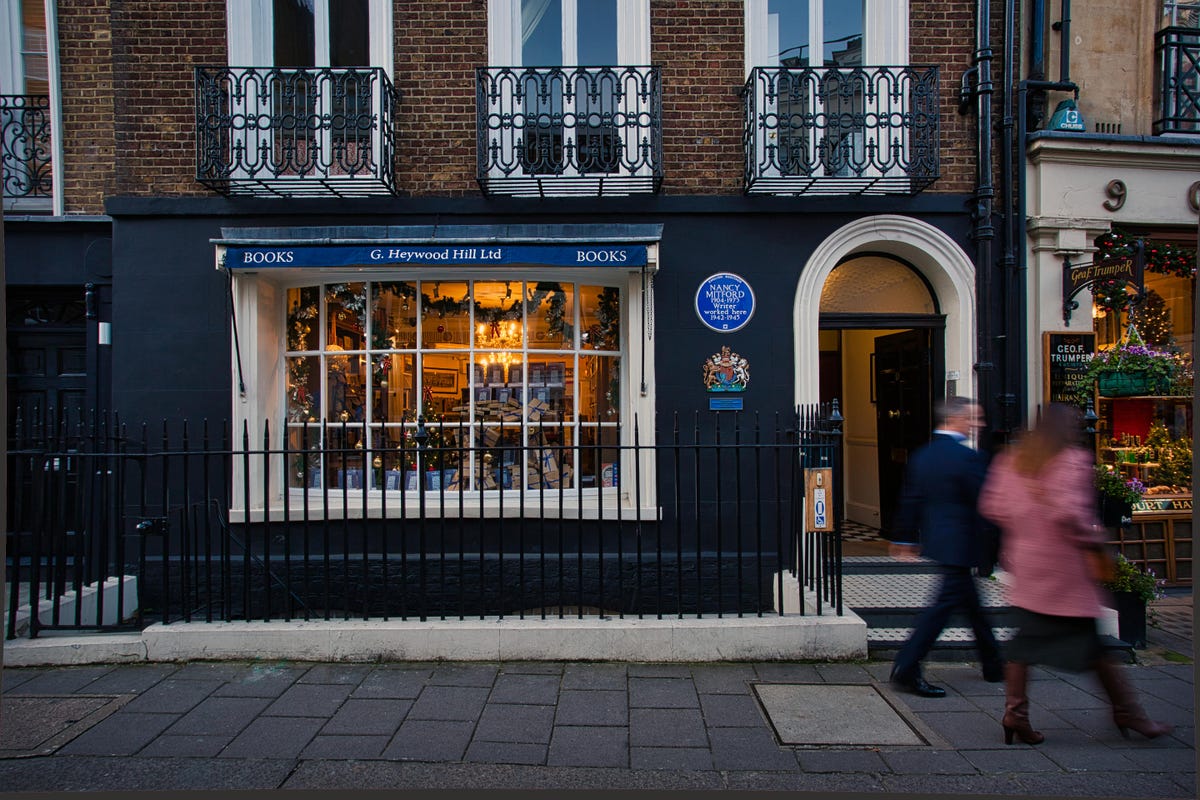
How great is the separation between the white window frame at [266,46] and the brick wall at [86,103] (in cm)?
152

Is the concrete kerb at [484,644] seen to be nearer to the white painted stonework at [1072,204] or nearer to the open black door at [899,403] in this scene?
the open black door at [899,403]

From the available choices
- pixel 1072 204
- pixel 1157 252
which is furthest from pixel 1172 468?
pixel 1072 204

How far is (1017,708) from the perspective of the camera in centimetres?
392

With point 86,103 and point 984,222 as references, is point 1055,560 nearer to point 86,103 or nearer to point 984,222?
point 984,222

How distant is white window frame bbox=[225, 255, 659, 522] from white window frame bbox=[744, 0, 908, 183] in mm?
2073

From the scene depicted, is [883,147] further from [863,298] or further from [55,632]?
[55,632]

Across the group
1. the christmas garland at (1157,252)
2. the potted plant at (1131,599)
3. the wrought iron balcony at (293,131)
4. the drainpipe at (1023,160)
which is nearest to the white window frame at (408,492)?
the wrought iron balcony at (293,131)

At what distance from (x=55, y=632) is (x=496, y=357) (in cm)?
429

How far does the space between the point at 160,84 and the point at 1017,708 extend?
350 inches

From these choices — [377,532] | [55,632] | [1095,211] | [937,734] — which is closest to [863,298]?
[1095,211]

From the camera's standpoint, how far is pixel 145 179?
702 centimetres

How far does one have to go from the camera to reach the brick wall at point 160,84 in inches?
276

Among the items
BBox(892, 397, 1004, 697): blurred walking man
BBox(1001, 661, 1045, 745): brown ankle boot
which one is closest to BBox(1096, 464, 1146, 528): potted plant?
BBox(892, 397, 1004, 697): blurred walking man

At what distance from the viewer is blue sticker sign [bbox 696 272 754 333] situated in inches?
277
